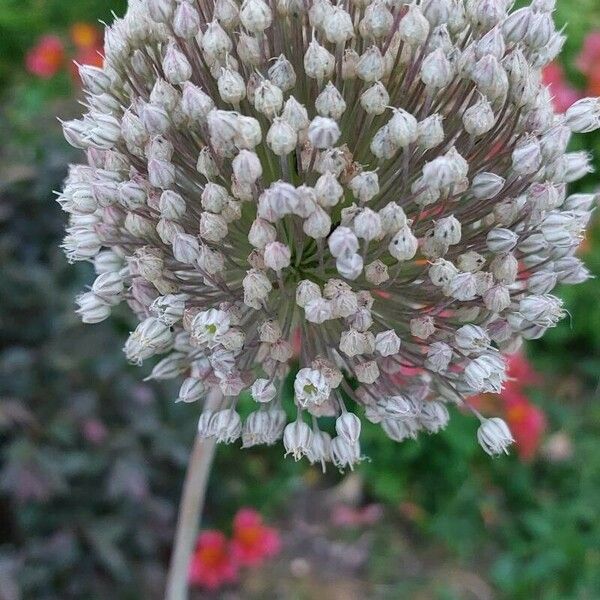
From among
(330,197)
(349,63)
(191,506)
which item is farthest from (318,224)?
(191,506)

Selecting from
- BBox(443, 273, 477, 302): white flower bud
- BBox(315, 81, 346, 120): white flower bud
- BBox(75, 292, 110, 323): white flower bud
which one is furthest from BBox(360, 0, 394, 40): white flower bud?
BBox(75, 292, 110, 323): white flower bud

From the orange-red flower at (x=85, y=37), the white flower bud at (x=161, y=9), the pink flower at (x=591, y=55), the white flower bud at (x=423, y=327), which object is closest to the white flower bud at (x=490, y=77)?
the white flower bud at (x=423, y=327)

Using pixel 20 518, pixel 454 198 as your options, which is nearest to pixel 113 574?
pixel 20 518

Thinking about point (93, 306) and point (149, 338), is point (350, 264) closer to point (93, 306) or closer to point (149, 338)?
point (149, 338)

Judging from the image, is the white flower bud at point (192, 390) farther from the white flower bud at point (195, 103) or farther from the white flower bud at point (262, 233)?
the white flower bud at point (195, 103)

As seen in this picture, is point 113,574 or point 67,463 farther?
point 113,574

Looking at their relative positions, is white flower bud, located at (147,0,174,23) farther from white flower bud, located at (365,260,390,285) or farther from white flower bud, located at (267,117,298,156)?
white flower bud, located at (365,260,390,285)

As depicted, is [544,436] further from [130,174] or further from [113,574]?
[130,174]
